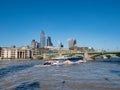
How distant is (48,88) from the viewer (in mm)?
30781

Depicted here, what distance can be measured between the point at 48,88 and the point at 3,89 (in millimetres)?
5985

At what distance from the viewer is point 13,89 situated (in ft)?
99.8

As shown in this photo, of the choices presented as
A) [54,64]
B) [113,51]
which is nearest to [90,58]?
[113,51]

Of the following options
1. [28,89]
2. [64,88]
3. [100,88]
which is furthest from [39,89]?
[100,88]

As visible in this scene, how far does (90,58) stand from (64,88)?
15882 centimetres

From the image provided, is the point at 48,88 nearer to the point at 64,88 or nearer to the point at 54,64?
the point at 64,88

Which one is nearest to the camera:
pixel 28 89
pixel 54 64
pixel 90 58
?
pixel 28 89

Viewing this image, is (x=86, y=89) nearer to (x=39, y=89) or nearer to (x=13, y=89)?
(x=39, y=89)

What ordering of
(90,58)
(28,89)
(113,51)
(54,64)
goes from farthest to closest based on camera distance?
(90,58), (113,51), (54,64), (28,89)

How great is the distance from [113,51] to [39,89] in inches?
5214

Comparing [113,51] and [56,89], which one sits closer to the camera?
[56,89]

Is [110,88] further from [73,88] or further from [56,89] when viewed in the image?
[56,89]

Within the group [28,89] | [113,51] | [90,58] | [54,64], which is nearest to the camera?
[28,89]

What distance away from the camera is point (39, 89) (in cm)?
2989
